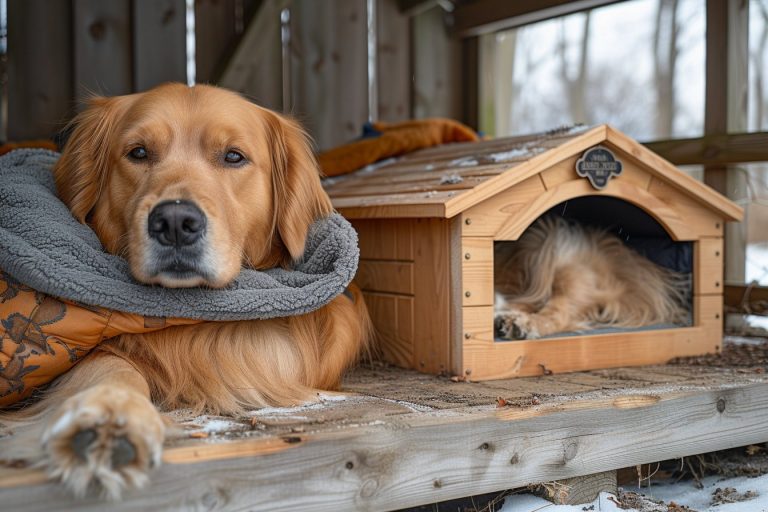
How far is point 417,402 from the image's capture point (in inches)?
96.0

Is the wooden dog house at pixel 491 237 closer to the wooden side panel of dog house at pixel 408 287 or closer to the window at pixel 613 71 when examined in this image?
the wooden side panel of dog house at pixel 408 287

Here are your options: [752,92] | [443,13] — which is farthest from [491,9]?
[752,92]

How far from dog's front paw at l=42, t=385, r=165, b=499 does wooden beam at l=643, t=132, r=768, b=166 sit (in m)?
3.32

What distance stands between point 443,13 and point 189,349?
3.95 m

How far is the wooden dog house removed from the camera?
289 centimetres

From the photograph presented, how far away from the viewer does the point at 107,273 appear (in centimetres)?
226

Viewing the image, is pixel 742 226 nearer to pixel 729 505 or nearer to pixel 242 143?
pixel 729 505

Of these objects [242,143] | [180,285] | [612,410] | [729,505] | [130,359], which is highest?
[242,143]

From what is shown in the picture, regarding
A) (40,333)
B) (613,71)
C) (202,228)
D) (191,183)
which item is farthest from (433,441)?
(613,71)

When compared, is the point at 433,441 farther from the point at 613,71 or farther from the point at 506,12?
the point at 613,71

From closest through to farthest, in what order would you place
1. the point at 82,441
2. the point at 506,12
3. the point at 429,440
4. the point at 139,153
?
the point at 82,441 → the point at 429,440 → the point at 139,153 → the point at 506,12

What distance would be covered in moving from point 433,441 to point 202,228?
813mm

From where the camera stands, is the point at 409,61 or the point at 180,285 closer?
the point at 180,285

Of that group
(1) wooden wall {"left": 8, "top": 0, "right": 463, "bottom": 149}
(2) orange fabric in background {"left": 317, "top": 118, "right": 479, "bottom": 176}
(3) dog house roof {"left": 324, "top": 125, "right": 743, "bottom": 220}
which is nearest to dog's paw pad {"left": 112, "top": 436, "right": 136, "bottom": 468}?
(3) dog house roof {"left": 324, "top": 125, "right": 743, "bottom": 220}
